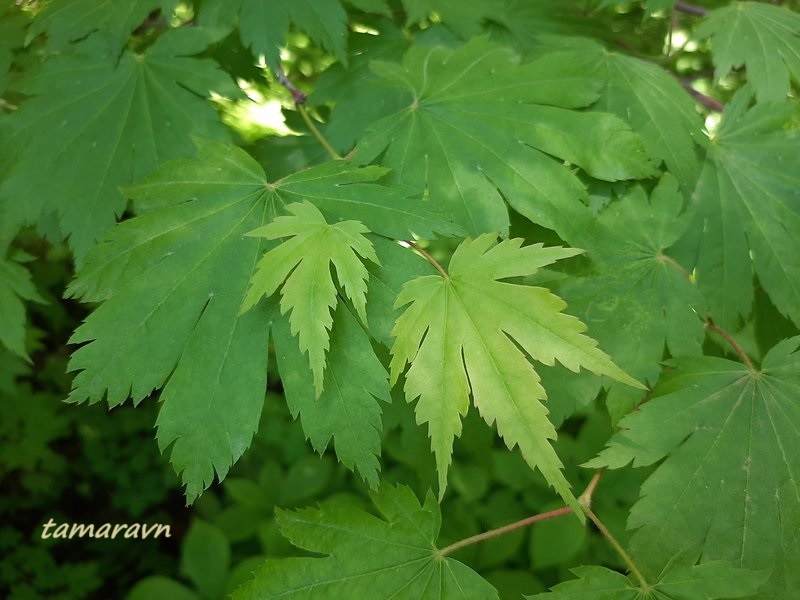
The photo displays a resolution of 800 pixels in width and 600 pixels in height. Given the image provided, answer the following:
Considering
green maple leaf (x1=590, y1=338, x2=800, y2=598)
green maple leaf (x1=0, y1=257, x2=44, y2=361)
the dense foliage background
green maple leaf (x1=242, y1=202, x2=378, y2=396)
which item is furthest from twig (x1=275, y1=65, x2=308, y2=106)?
green maple leaf (x1=590, y1=338, x2=800, y2=598)

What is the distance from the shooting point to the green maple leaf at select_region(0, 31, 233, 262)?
4.25 ft

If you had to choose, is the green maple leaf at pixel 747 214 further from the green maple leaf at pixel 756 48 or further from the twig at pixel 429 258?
the twig at pixel 429 258

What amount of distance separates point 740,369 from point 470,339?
22.8 inches

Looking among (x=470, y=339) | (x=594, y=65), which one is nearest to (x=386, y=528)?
(x=470, y=339)

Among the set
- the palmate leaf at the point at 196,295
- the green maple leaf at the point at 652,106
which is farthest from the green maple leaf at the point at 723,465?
the palmate leaf at the point at 196,295

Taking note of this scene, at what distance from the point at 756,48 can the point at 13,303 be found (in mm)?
2022

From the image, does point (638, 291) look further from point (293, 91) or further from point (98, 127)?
point (98, 127)

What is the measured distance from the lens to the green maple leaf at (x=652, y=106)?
4.30ft

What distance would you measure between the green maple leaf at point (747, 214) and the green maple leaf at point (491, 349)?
59 centimetres

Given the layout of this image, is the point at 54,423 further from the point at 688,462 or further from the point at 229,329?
the point at 688,462

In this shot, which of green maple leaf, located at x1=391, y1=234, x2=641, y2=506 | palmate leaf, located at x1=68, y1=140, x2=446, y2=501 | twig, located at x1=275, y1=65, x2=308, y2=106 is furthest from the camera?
twig, located at x1=275, y1=65, x2=308, y2=106

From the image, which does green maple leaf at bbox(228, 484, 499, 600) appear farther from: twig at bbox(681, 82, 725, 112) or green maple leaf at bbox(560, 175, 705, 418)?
twig at bbox(681, 82, 725, 112)

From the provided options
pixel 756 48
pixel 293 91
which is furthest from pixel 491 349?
pixel 756 48

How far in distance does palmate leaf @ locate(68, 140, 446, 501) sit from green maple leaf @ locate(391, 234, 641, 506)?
164mm
